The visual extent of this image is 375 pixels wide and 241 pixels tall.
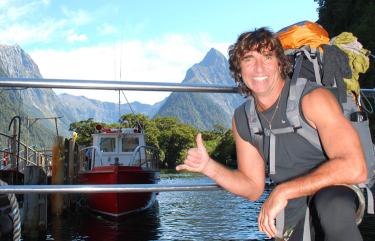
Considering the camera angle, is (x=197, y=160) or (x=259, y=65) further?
(x=197, y=160)

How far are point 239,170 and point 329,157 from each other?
0.58 m

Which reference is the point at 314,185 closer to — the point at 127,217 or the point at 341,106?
the point at 341,106

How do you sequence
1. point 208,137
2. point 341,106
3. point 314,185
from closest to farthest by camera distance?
point 314,185 < point 341,106 < point 208,137

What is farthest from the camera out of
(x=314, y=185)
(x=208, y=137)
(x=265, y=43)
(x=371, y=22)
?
(x=208, y=137)

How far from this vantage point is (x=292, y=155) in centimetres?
213

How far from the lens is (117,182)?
1448 cm

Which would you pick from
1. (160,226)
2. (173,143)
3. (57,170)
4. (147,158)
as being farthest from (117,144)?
(173,143)

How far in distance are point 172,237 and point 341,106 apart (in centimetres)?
1142

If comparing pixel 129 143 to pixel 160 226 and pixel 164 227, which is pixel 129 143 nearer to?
pixel 160 226

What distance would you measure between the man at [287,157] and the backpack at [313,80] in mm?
33

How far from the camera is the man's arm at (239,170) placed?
2.33 m

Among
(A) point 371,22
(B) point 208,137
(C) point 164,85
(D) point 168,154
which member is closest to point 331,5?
(A) point 371,22

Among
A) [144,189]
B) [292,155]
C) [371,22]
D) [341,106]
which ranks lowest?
[144,189]

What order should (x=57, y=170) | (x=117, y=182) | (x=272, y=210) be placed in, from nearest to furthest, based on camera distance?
(x=272, y=210)
(x=117, y=182)
(x=57, y=170)
